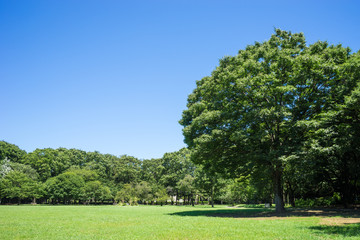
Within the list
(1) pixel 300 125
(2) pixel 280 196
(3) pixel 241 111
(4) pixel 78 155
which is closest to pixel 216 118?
(3) pixel 241 111

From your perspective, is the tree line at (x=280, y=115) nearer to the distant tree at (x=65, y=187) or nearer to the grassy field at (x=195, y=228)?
the grassy field at (x=195, y=228)

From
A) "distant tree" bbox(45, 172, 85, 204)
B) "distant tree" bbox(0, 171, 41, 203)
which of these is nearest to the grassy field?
"distant tree" bbox(0, 171, 41, 203)

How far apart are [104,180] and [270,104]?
8646 cm

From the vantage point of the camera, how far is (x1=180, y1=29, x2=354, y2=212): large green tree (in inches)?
760

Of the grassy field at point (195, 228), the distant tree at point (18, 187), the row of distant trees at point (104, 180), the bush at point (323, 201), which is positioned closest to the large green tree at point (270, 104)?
the grassy field at point (195, 228)

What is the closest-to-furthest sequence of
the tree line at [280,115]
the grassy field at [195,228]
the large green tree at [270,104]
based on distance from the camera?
1. the grassy field at [195,228]
2. the tree line at [280,115]
3. the large green tree at [270,104]

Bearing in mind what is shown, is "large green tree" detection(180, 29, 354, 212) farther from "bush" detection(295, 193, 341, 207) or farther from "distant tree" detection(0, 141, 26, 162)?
"distant tree" detection(0, 141, 26, 162)

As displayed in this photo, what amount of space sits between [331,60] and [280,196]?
1316cm

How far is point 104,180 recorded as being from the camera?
93.1 metres

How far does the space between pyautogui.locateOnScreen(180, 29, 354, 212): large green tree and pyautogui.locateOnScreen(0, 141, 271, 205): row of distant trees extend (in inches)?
1283

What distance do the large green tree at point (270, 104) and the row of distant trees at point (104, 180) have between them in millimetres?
32597

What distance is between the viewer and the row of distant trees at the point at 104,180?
6644 cm

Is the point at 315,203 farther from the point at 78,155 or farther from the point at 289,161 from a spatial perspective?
the point at 78,155

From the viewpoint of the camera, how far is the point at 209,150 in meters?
21.8
